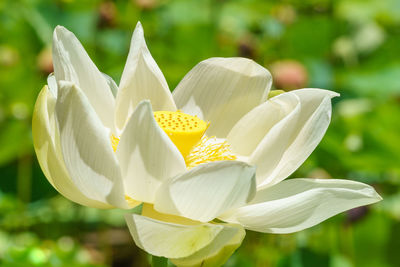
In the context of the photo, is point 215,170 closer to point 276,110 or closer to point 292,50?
point 276,110

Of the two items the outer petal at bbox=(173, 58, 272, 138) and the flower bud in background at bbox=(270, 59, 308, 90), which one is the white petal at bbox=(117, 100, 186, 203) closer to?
the outer petal at bbox=(173, 58, 272, 138)

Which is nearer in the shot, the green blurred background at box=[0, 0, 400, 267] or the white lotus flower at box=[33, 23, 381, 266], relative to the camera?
the white lotus flower at box=[33, 23, 381, 266]

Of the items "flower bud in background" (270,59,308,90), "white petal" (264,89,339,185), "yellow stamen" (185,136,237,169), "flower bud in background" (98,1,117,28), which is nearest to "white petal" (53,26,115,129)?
"yellow stamen" (185,136,237,169)

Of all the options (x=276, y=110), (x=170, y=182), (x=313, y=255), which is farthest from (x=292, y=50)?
(x=170, y=182)

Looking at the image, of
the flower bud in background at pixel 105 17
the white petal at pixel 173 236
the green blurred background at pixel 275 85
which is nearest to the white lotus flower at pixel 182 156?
the white petal at pixel 173 236

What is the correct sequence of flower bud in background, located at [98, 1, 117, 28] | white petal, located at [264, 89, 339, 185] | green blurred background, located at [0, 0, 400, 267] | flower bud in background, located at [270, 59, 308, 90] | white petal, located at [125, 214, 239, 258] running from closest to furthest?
A: white petal, located at [125, 214, 239, 258] < white petal, located at [264, 89, 339, 185] < green blurred background, located at [0, 0, 400, 267] < flower bud in background, located at [270, 59, 308, 90] < flower bud in background, located at [98, 1, 117, 28]
